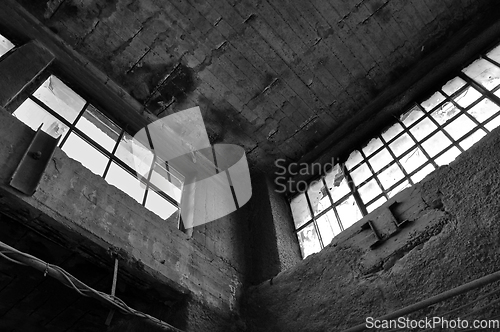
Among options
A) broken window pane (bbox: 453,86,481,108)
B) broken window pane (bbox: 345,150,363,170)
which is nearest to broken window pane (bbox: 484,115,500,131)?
broken window pane (bbox: 453,86,481,108)

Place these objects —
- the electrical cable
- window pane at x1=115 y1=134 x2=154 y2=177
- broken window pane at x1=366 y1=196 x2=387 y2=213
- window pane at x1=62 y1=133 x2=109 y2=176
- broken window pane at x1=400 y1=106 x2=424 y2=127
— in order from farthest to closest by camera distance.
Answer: broken window pane at x1=400 y1=106 x2=424 y2=127 < window pane at x1=115 y1=134 x2=154 y2=177 < broken window pane at x1=366 y1=196 x2=387 y2=213 < window pane at x1=62 y1=133 x2=109 y2=176 < the electrical cable

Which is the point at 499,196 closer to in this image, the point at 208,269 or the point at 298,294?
the point at 298,294

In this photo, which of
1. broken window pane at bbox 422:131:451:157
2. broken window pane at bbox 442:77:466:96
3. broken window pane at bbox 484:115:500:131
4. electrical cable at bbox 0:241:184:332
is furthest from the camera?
broken window pane at bbox 442:77:466:96

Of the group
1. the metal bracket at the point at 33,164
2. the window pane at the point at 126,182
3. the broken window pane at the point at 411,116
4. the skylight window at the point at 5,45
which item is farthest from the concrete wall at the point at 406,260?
the skylight window at the point at 5,45

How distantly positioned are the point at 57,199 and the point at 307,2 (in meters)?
3.49

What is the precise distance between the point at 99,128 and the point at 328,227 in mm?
2959

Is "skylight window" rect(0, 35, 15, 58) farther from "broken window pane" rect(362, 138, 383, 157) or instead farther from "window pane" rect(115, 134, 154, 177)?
"broken window pane" rect(362, 138, 383, 157)

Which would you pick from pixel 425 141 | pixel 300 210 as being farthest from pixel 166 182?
pixel 425 141

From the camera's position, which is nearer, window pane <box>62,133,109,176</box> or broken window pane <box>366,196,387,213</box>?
window pane <box>62,133,109,176</box>

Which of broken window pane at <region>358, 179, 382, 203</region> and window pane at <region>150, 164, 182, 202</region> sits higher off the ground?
window pane at <region>150, 164, 182, 202</region>

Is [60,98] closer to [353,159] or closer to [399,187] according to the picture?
[353,159]

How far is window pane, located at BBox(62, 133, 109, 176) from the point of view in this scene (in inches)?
154

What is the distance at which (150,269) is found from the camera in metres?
3.34

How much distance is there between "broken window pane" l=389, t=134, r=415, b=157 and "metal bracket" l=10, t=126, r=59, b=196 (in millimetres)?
3671
